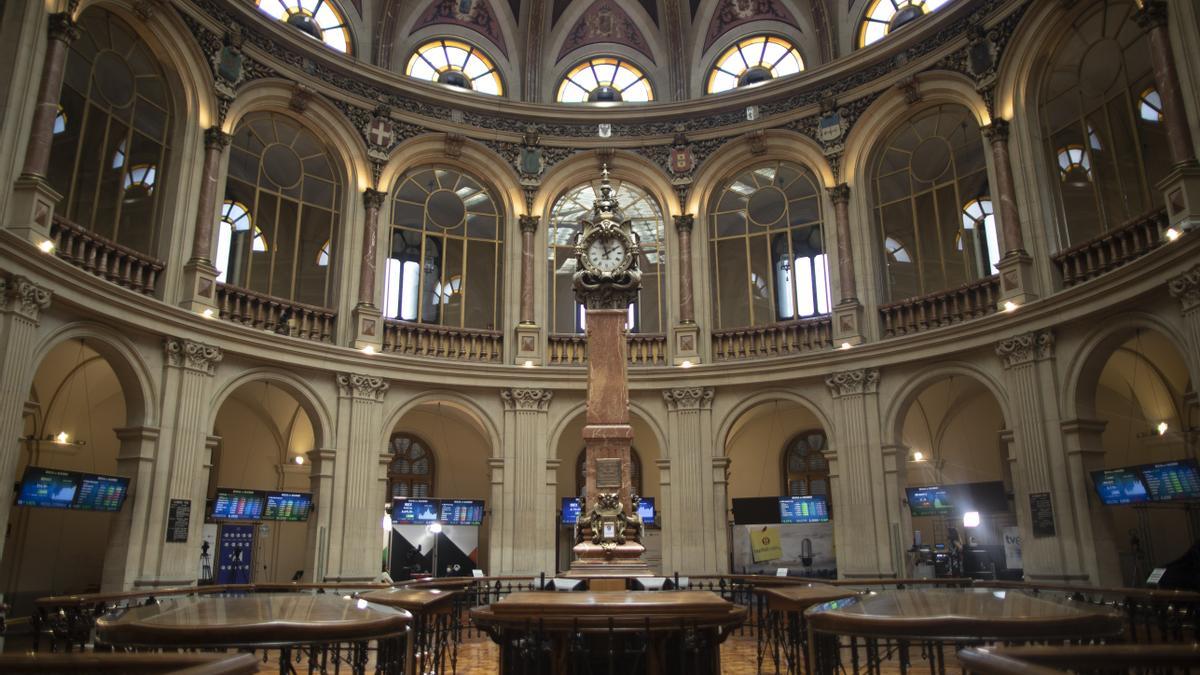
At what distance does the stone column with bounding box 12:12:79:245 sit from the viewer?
493 inches

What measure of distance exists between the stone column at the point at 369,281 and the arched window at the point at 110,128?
4277 millimetres

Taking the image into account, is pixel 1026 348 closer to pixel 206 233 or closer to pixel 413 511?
pixel 413 511

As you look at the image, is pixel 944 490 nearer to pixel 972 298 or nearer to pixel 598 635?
pixel 972 298

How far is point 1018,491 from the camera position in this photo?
1548 cm

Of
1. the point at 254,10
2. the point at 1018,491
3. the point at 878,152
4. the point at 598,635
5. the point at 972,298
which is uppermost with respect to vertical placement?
the point at 254,10

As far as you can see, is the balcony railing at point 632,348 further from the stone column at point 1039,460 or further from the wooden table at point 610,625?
the wooden table at point 610,625

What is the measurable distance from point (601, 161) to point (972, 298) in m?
9.36

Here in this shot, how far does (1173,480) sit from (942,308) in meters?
5.73

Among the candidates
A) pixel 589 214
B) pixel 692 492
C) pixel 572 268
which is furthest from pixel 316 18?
pixel 692 492

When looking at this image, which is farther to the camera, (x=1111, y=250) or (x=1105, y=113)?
(x=1105, y=113)

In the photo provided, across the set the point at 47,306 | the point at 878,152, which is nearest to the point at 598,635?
the point at 47,306

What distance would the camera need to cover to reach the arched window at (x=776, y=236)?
68.6 feet

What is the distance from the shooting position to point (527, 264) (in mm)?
20750

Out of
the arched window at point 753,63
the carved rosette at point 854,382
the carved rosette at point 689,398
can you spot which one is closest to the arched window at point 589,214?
the carved rosette at point 689,398
